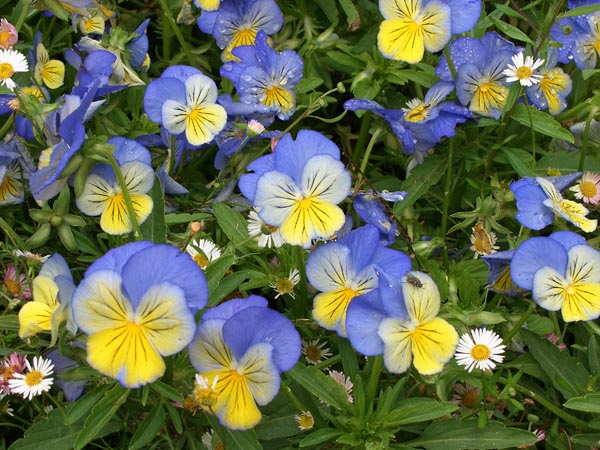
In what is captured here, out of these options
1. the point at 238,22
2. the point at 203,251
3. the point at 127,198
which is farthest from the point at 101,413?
the point at 238,22

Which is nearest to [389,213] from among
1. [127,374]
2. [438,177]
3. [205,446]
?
[438,177]

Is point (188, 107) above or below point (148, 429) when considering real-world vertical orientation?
above

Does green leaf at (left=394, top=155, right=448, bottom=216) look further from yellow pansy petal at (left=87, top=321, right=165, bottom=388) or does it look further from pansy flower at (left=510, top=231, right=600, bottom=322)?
yellow pansy petal at (left=87, top=321, right=165, bottom=388)

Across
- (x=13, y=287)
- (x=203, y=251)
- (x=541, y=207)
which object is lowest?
(x=13, y=287)

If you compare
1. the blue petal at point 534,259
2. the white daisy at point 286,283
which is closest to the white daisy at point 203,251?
the white daisy at point 286,283

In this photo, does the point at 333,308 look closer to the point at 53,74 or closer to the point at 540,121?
the point at 540,121

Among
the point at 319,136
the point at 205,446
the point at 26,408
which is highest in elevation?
the point at 319,136

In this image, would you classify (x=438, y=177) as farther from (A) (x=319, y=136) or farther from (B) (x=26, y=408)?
(B) (x=26, y=408)
